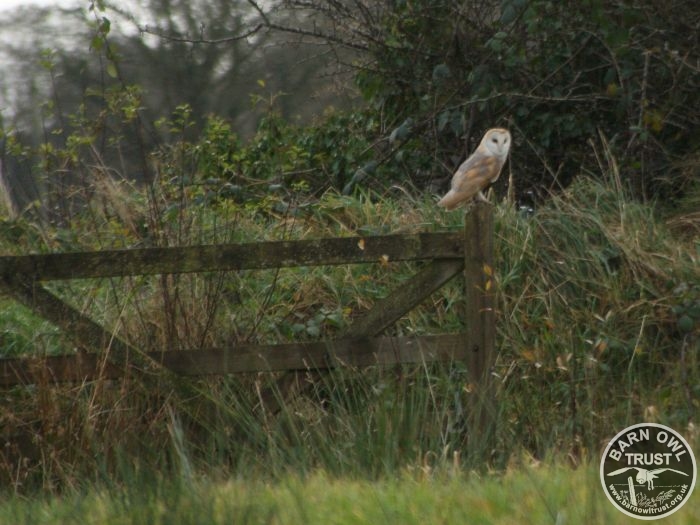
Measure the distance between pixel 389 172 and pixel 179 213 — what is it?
3667mm

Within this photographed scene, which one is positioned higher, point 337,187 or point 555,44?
point 555,44

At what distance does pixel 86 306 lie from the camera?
7.27 m

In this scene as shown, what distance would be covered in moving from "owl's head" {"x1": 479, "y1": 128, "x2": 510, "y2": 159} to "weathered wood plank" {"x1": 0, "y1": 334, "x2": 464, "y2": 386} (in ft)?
5.07

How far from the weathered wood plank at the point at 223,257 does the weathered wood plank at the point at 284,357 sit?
17.9 inches

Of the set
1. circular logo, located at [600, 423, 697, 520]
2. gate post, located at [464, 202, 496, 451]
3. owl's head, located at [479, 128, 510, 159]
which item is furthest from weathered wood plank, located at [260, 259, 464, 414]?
circular logo, located at [600, 423, 697, 520]

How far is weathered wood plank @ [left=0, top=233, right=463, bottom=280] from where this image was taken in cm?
610

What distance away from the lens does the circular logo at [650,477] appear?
3467mm

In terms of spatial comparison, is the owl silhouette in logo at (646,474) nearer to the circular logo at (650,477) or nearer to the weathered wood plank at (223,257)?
the circular logo at (650,477)

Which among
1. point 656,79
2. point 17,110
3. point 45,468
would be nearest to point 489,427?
point 45,468

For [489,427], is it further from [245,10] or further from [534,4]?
[245,10]

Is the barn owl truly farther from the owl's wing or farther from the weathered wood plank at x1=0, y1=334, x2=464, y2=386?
the weathered wood plank at x1=0, y1=334, x2=464, y2=386

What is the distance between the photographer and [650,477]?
363 cm

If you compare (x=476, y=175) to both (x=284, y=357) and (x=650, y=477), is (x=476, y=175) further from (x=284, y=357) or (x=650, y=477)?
(x=650, y=477)

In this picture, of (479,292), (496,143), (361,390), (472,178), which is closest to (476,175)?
(472,178)
